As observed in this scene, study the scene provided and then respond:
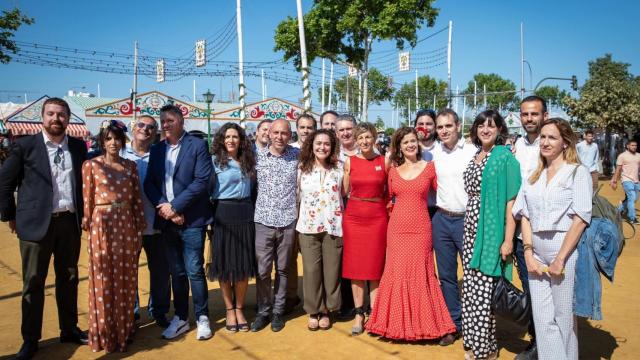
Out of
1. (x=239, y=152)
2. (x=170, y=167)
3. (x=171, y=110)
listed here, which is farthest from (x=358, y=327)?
(x=171, y=110)

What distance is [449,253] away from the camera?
13.7 feet

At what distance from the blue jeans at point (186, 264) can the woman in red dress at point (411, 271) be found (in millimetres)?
1598

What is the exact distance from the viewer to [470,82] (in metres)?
87.9

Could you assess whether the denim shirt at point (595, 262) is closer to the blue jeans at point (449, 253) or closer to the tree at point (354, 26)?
the blue jeans at point (449, 253)

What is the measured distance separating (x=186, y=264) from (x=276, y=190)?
1.06m

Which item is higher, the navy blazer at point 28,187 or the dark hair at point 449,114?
the dark hair at point 449,114

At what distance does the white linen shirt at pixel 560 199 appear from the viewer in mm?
3002

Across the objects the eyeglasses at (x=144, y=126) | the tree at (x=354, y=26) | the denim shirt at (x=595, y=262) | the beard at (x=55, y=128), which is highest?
the tree at (x=354, y=26)

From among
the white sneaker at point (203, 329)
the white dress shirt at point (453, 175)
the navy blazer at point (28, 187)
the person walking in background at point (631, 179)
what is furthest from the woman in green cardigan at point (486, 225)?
the person walking in background at point (631, 179)

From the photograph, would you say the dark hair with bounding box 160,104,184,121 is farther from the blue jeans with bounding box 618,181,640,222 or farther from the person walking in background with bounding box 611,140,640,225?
the blue jeans with bounding box 618,181,640,222

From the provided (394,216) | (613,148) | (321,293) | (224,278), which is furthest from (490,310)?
(613,148)

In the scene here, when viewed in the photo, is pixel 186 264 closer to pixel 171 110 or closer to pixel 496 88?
pixel 171 110

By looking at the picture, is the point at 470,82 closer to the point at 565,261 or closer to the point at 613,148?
the point at 613,148

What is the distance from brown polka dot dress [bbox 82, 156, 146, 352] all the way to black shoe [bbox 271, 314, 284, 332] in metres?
1.29
